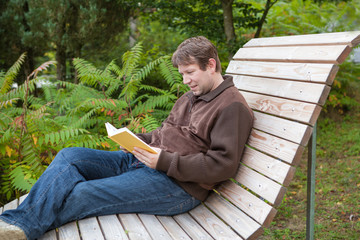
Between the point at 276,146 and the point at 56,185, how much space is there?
140 cm

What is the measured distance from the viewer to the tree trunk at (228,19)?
5059 mm

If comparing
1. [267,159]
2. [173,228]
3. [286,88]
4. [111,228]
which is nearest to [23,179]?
[111,228]

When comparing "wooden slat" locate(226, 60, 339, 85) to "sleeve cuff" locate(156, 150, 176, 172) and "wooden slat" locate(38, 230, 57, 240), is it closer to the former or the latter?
"sleeve cuff" locate(156, 150, 176, 172)

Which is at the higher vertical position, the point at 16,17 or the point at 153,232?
the point at 16,17

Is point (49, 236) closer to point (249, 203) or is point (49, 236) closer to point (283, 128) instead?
point (249, 203)

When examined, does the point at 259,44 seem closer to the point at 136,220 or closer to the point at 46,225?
the point at 136,220

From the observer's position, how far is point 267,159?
7.46 feet

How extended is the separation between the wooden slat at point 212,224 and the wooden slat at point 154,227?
0.27m

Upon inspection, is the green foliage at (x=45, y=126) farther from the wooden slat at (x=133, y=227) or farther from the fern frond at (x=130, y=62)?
the wooden slat at (x=133, y=227)

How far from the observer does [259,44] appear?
3.01 meters

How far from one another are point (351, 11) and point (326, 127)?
17.8 ft

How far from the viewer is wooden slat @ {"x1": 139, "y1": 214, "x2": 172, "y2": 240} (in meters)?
2.12

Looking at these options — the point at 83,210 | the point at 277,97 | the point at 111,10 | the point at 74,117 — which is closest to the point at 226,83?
the point at 277,97

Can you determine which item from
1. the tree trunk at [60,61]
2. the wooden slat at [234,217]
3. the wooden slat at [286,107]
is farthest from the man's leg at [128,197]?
the tree trunk at [60,61]
